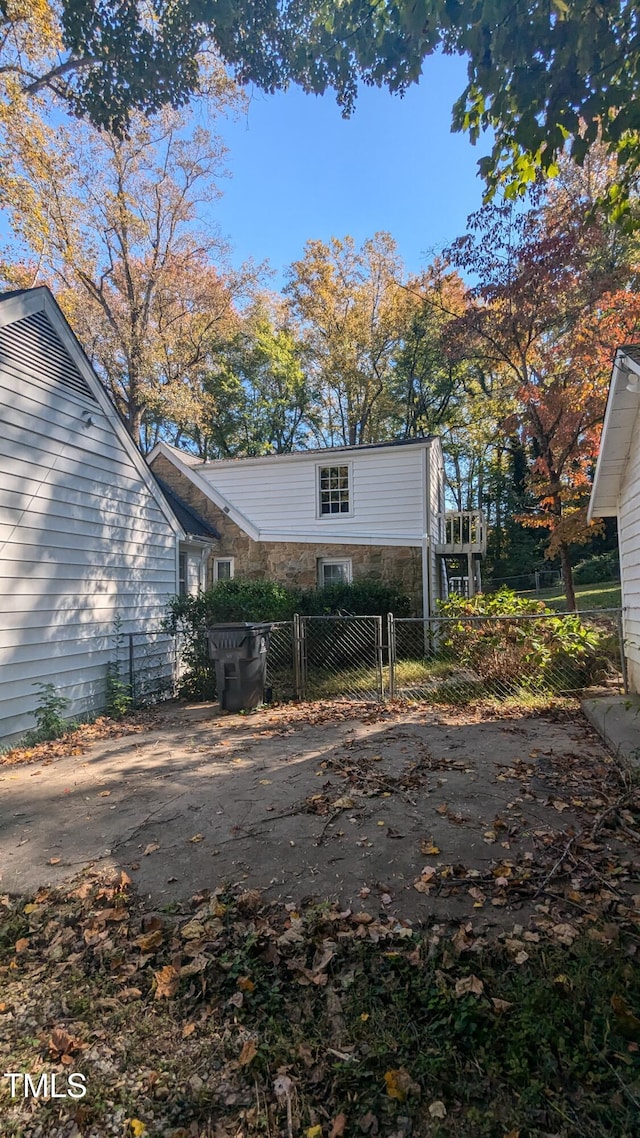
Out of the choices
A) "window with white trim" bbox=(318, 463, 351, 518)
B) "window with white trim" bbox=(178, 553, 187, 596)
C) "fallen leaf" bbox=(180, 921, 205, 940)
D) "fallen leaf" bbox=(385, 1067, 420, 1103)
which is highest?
"window with white trim" bbox=(318, 463, 351, 518)

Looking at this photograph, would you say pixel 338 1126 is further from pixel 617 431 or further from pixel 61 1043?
pixel 617 431

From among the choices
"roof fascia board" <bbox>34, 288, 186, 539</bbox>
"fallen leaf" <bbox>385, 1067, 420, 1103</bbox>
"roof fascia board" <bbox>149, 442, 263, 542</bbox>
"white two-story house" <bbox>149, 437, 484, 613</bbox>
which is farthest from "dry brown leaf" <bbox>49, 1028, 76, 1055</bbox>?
"roof fascia board" <bbox>149, 442, 263, 542</bbox>

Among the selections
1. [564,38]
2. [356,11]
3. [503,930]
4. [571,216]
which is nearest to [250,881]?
[503,930]

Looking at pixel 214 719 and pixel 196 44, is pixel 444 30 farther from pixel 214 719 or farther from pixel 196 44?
pixel 214 719

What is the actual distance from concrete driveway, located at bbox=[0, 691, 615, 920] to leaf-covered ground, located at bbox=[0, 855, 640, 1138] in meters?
0.32

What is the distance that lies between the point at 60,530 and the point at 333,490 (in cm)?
769

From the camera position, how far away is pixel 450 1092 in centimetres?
177

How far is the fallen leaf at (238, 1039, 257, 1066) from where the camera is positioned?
1931 mm

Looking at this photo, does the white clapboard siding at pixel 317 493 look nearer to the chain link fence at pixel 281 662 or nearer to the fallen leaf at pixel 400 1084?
the chain link fence at pixel 281 662

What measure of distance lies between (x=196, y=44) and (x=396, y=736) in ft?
24.3

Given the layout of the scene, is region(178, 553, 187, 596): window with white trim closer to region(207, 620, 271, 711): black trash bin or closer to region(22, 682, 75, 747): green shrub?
region(207, 620, 271, 711): black trash bin

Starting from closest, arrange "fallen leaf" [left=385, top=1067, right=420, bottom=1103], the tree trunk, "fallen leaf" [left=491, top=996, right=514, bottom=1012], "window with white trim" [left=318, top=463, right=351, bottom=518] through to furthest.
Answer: "fallen leaf" [left=385, top=1067, right=420, bottom=1103] → "fallen leaf" [left=491, top=996, right=514, bottom=1012] → the tree trunk → "window with white trim" [left=318, top=463, right=351, bottom=518]

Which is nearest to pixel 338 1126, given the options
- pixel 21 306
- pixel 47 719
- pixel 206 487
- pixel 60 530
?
pixel 47 719

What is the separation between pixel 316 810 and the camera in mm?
4016
